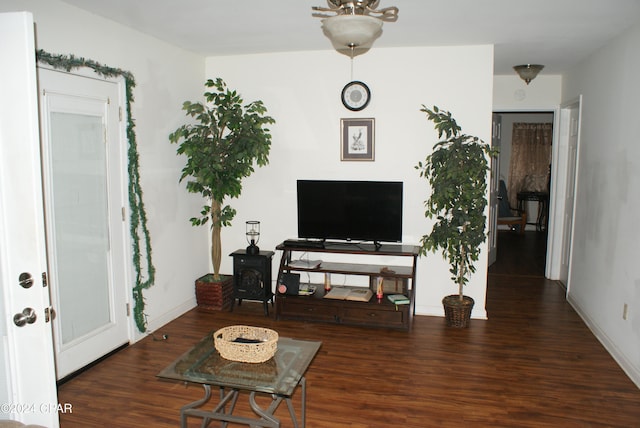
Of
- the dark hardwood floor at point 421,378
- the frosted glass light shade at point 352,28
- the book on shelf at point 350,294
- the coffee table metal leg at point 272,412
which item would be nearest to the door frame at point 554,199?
the dark hardwood floor at point 421,378

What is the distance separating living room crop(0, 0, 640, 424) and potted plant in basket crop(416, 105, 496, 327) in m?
0.28

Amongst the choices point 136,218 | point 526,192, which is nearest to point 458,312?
point 136,218

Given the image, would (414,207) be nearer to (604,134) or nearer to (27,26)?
(604,134)

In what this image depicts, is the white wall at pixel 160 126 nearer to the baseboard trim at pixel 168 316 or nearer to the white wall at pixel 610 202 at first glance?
the baseboard trim at pixel 168 316

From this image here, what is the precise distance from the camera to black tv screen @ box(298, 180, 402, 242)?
483 cm

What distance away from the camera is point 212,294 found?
5.10 m

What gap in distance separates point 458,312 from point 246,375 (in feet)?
8.72

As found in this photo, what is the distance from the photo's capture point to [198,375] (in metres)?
2.53

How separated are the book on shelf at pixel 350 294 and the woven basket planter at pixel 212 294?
1.08 m

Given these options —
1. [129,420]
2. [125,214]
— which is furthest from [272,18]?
[129,420]

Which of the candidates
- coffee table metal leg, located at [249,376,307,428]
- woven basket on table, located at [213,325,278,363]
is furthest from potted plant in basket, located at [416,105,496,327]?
woven basket on table, located at [213,325,278,363]

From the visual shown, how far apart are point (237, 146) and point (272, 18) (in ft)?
4.46

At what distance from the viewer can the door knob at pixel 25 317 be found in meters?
2.16

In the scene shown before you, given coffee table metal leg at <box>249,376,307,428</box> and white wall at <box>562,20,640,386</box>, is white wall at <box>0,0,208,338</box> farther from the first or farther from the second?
white wall at <box>562,20,640,386</box>
